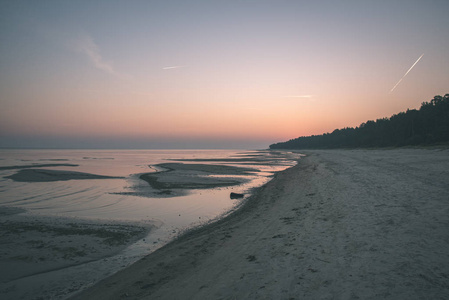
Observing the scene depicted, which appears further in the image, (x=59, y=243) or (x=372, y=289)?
(x=59, y=243)

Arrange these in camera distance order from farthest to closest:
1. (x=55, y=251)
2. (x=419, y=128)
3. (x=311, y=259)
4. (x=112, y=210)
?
(x=419, y=128) → (x=112, y=210) → (x=55, y=251) → (x=311, y=259)

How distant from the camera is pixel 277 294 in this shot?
15.0 ft

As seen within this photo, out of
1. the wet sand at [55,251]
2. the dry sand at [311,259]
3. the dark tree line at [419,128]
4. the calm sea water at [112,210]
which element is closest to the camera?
the dry sand at [311,259]

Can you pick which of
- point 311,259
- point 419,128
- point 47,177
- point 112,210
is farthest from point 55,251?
point 419,128

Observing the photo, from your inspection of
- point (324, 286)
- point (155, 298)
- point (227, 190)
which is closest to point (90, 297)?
point (155, 298)

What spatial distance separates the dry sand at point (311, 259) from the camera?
4.59m

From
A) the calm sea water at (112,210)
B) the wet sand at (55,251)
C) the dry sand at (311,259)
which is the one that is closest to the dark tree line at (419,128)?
the calm sea water at (112,210)

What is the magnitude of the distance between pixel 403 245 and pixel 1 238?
13742mm

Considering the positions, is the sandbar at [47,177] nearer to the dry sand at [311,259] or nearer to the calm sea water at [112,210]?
the calm sea water at [112,210]

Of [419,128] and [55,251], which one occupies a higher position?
[419,128]

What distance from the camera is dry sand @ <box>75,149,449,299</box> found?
181 inches

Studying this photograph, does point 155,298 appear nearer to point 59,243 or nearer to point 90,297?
point 90,297

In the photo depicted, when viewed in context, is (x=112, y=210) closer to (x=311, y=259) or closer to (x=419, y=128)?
(x=311, y=259)

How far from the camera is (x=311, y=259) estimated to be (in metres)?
5.92
